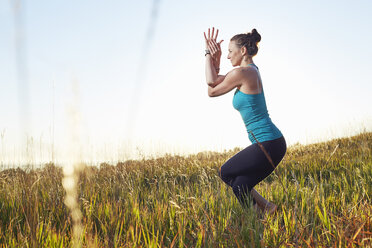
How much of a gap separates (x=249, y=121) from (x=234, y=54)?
0.80m

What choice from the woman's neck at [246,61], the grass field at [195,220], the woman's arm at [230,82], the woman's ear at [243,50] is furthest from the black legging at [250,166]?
the woman's ear at [243,50]

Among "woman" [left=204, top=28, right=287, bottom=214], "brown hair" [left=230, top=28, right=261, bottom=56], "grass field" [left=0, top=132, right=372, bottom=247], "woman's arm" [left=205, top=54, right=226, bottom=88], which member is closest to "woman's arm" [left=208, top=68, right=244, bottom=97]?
"woman" [left=204, top=28, right=287, bottom=214]

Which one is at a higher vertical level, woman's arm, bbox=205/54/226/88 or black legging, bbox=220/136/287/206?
woman's arm, bbox=205/54/226/88

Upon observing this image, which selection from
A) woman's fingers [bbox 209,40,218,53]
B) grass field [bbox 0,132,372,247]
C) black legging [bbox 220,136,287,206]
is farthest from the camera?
woman's fingers [bbox 209,40,218,53]

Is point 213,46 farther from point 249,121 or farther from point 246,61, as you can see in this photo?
point 249,121

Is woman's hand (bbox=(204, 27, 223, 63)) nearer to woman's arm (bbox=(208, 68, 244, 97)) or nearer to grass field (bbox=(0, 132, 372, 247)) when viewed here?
woman's arm (bbox=(208, 68, 244, 97))

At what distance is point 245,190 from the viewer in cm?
320

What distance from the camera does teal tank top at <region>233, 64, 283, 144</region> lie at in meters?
3.03

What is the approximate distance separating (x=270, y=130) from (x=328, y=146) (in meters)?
9.84

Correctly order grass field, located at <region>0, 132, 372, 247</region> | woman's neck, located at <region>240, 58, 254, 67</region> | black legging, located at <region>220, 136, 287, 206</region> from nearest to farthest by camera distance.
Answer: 1. grass field, located at <region>0, 132, 372, 247</region>
2. black legging, located at <region>220, 136, 287, 206</region>
3. woman's neck, located at <region>240, 58, 254, 67</region>

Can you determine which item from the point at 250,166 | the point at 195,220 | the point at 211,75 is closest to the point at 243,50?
the point at 211,75

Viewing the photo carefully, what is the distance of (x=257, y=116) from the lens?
3078mm

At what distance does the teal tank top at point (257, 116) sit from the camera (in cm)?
303

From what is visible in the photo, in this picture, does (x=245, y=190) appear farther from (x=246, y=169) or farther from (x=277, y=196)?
(x=277, y=196)
